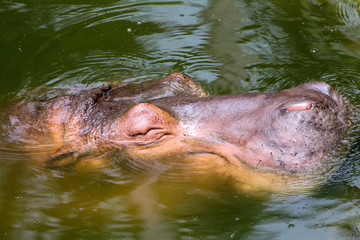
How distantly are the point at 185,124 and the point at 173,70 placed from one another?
7.24 ft

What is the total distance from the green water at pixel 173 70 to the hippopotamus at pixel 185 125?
26 cm

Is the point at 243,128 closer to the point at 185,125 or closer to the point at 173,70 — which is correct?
the point at 185,125

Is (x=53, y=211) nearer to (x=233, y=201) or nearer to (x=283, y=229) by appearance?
(x=233, y=201)

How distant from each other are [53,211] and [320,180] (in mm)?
2397

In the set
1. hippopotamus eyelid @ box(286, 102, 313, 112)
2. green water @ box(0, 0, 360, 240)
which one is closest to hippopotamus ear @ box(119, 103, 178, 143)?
green water @ box(0, 0, 360, 240)

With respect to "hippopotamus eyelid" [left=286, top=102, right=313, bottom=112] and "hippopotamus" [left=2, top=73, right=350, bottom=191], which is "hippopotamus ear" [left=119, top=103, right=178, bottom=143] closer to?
"hippopotamus" [left=2, top=73, right=350, bottom=191]

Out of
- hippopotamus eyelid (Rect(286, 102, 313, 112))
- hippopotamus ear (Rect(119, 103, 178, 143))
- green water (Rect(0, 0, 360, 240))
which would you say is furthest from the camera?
green water (Rect(0, 0, 360, 240))

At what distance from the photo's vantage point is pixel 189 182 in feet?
14.3

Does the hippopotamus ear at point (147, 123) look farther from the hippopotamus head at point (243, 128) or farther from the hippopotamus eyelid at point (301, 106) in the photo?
the hippopotamus eyelid at point (301, 106)

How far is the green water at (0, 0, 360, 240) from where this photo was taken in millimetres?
4211

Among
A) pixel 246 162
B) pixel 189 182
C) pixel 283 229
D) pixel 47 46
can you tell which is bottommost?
pixel 283 229

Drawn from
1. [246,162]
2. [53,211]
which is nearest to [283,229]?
[246,162]

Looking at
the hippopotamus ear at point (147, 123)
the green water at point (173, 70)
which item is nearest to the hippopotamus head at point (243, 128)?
the hippopotamus ear at point (147, 123)

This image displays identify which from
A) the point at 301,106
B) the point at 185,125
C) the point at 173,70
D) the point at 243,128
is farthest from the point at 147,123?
the point at 173,70
